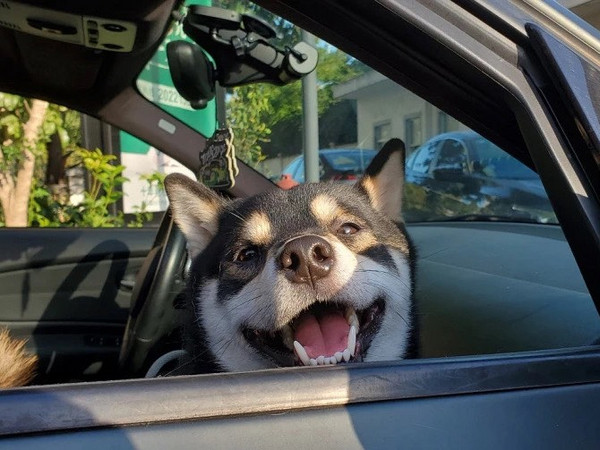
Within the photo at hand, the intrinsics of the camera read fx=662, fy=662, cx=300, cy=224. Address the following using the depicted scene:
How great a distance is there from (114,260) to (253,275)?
1648mm

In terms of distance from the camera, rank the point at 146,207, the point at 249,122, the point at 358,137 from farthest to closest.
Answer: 1. the point at 146,207
2. the point at 249,122
3. the point at 358,137

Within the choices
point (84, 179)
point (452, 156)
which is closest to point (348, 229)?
point (452, 156)

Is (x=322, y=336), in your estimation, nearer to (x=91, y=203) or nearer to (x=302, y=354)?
(x=302, y=354)

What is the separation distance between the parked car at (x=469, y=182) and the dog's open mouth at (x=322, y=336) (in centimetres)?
76

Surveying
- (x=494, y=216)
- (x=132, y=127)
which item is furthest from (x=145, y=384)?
(x=132, y=127)

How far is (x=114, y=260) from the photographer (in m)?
3.37

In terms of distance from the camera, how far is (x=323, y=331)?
1644 millimetres

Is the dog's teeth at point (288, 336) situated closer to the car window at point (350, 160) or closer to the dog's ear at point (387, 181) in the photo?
the dog's ear at point (387, 181)

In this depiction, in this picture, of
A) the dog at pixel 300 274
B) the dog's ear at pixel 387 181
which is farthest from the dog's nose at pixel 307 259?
the dog's ear at pixel 387 181

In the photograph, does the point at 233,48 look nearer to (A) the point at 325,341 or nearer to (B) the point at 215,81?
(B) the point at 215,81

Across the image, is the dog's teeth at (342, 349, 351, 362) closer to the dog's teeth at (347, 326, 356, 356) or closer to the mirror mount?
the dog's teeth at (347, 326, 356, 356)

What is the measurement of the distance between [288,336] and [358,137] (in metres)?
1.36

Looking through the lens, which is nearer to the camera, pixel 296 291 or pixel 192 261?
pixel 296 291

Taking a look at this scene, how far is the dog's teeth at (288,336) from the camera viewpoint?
169cm
